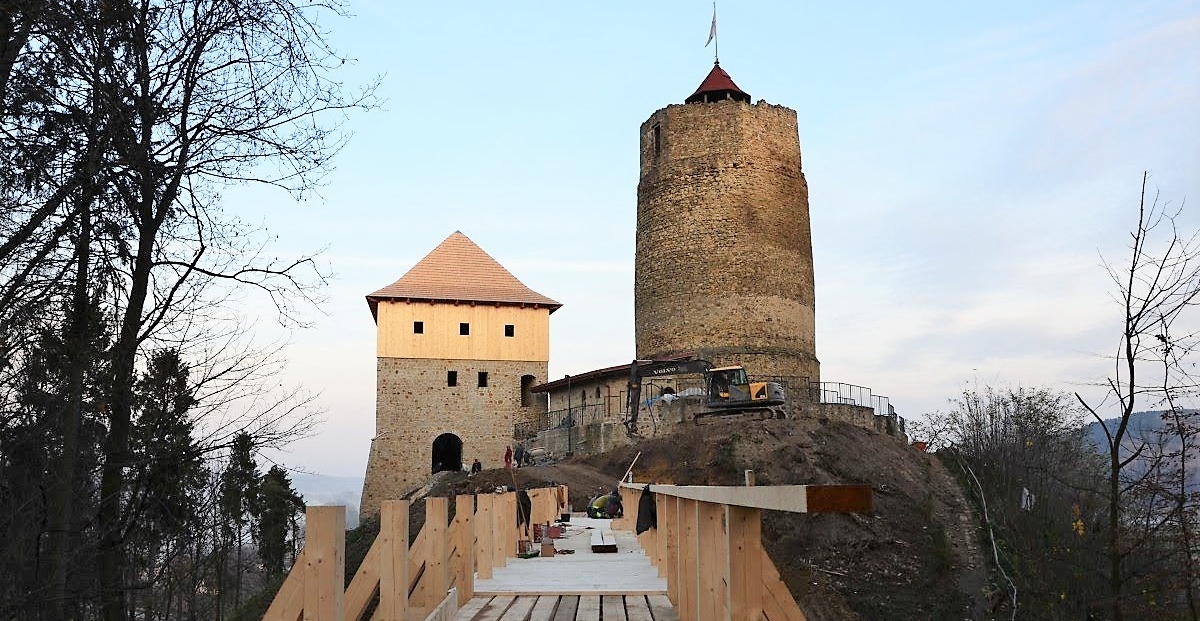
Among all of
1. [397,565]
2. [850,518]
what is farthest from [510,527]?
[850,518]

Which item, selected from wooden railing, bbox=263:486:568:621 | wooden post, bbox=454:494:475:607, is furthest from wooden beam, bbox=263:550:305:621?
wooden post, bbox=454:494:475:607

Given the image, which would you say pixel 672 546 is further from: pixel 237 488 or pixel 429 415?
pixel 429 415

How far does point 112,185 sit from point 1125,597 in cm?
926

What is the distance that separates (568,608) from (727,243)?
29.1 m

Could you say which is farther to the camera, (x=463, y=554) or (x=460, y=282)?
(x=460, y=282)

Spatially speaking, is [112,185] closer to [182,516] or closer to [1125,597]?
[182,516]

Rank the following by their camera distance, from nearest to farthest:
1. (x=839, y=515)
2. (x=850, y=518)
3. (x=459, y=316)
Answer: (x=850, y=518) < (x=839, y=515) < (x=459, y=316)

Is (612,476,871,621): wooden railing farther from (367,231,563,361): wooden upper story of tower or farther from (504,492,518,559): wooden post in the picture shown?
(367,231,563,361): wooden upper story of tower

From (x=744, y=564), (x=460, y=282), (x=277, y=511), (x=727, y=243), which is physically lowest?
(x=277, y=511)

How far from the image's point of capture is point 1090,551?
47.6 feet

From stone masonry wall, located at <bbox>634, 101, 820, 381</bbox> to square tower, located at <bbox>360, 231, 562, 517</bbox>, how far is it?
4.68m

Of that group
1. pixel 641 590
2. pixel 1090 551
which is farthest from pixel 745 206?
pixel 641 590

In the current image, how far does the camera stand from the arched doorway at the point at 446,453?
1492 inches

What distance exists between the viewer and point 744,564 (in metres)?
4.09
